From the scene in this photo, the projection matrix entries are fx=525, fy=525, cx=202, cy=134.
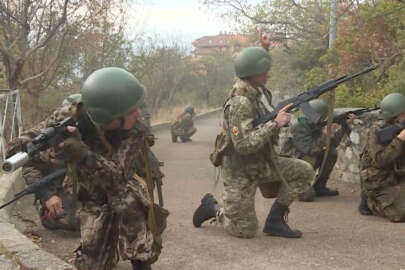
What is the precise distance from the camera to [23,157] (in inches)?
108

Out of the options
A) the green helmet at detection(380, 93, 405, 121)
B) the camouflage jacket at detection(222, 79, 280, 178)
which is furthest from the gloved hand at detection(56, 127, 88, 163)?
the green helmet at detection(380, 93, 405, 121)

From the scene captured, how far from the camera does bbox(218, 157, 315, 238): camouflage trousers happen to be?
4.89 metres

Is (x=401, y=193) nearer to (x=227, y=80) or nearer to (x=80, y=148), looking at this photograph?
(x=80, y=148)

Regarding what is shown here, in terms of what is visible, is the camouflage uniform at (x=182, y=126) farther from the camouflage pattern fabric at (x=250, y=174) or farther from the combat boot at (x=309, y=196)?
the camouflage pattern fabric at (x=250, y=174)

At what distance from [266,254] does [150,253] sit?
53.4 inches

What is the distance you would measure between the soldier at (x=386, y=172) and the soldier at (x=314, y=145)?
109 centimetres

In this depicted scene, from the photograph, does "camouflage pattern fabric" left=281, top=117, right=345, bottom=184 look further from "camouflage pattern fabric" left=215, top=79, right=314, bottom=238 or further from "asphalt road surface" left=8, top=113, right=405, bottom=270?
"camouflage pattern fabric" left=215, top=79, right=314, bottom=238

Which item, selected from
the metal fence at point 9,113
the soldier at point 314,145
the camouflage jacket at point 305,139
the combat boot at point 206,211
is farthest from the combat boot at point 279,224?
the metal fence at point 9,113

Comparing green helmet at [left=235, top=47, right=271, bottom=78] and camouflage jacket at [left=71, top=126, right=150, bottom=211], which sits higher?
green helmet at [left=235, top=47, right=271, bottom=78]

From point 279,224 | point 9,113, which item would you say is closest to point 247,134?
point 279,224

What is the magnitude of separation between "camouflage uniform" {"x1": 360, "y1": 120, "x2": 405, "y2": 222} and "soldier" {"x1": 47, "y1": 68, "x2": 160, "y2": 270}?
2.80 meters

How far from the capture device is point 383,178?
5477 millimetres

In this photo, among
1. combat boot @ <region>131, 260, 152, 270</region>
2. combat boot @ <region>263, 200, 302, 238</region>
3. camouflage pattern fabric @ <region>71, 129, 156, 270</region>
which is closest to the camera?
camouflage pattern fabric @ <region>71, 129, 156, 270</region>

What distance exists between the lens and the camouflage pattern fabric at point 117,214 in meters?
3.33
